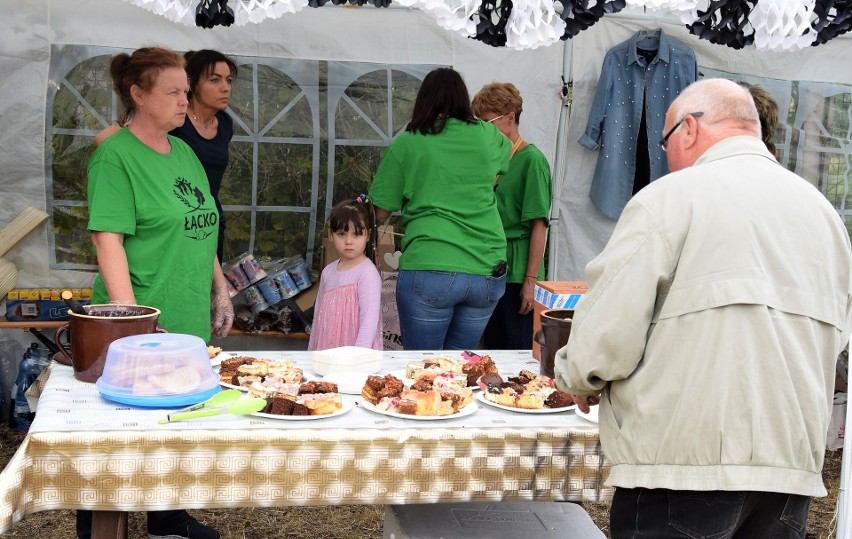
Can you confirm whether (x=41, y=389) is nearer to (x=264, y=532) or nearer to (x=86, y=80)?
(x=264, y=532)

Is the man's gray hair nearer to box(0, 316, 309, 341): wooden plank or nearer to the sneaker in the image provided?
the sneaker

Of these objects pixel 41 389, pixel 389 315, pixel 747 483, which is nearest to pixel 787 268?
pixel 747 483

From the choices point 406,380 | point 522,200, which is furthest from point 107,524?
point 522,200

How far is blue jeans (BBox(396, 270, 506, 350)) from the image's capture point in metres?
3.74

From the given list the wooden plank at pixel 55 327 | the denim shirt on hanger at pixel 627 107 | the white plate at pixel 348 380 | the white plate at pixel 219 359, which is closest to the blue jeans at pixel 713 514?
the white plate at pixel 348 380

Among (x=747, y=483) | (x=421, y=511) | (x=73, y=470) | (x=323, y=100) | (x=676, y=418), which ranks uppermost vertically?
(x=323, y=100)

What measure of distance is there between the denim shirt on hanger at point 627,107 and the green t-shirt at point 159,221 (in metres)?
2.65

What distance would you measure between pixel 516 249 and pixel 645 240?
2.85 m

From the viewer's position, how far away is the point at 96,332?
7.86ft

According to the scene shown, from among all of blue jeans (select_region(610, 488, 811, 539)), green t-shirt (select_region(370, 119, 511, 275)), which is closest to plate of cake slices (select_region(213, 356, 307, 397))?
blue jeans (select_region(610, 488, 811, 539))

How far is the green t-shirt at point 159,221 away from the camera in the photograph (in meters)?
2.86

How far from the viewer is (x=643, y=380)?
6.04 feet

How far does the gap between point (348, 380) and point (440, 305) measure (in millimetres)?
1264

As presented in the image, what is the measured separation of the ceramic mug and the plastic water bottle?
259 cm
